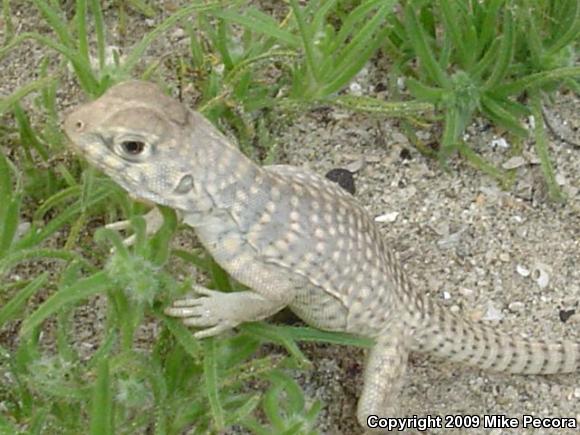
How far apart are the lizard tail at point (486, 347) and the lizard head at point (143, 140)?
1021mm

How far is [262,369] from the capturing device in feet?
9.85

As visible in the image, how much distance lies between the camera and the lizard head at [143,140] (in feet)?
8.98

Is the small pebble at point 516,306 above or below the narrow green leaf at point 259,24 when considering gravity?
below

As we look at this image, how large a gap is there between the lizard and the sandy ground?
0.16 metres

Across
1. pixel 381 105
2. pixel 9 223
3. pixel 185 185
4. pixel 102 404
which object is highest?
pixel 381 105

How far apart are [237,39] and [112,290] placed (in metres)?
1.79

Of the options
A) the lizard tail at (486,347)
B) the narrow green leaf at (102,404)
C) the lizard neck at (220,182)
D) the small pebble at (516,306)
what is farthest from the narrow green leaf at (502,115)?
the narrow green leaf at (102,404)

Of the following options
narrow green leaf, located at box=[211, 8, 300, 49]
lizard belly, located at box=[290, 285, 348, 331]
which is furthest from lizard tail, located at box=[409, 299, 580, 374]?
narrow green leaf, located at box=[211, 8, 300, 49]

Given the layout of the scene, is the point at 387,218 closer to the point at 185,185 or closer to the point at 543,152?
the point at 543,152

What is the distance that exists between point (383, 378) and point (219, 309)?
0.67 metres

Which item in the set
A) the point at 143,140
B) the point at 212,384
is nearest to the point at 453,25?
the point at 143,140

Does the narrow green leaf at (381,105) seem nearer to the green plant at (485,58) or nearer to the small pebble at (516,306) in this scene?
the green plant at (485,58)

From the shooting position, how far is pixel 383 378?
3389 mm

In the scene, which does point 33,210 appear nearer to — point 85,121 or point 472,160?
point 85,121
